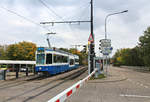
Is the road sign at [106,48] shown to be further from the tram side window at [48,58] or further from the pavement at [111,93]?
the pavement at [111,93]

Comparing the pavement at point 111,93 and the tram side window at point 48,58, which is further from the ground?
the tram side window at point 48,58

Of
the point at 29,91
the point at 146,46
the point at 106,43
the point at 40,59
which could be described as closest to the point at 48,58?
the point at 40,59

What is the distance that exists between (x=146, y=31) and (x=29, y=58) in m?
39.6

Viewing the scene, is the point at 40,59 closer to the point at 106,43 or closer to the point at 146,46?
the point at 106,43

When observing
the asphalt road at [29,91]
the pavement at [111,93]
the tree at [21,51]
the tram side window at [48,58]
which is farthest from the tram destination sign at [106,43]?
→ the tree at [21,51]

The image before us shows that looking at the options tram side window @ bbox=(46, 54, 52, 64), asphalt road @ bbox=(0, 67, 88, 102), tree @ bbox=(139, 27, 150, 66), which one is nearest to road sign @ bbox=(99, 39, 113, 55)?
tram side window @ bbox=(46, 54, 52, 64)

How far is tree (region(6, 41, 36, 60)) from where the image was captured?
55.7 metres

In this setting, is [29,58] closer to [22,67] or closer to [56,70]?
[22,67]

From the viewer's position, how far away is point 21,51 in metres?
55.8

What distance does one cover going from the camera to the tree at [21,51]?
5571cm

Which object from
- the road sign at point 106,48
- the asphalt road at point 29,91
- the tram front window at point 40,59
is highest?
the road sign at point 106,48

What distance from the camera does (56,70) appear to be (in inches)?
795

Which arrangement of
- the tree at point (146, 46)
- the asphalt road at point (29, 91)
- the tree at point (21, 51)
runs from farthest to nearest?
1. the tree at point (21, 51)
2. the tree at point (146, 46)
3. the asphalt road at point (29, 91)

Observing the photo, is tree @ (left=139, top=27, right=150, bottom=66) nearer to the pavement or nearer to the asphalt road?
the pavement
